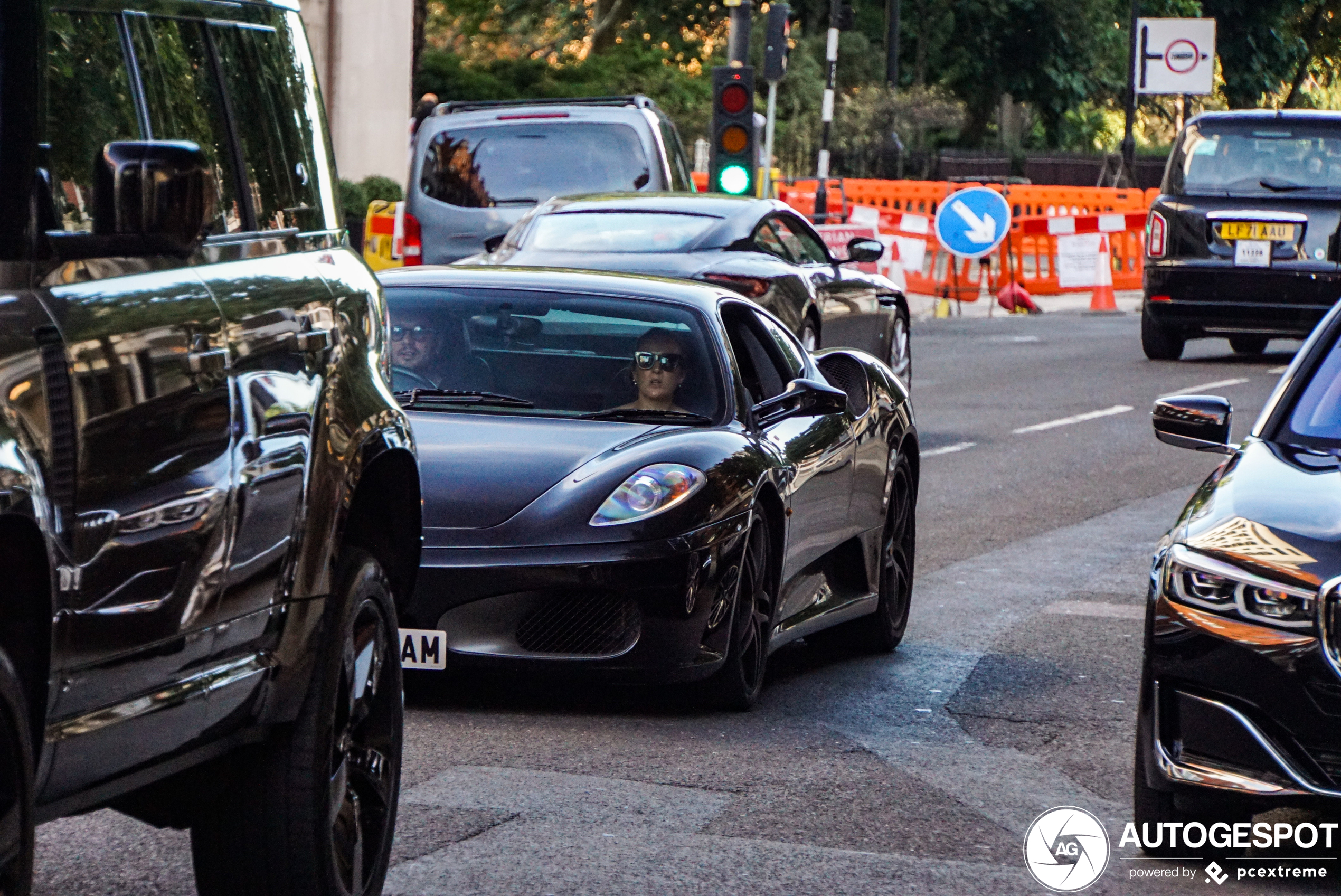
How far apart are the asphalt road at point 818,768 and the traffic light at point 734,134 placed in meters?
9.37

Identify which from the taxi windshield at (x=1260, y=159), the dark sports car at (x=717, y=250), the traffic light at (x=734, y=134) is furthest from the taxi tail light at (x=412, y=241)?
→ the taxi windshield at (x=1260, y=159)

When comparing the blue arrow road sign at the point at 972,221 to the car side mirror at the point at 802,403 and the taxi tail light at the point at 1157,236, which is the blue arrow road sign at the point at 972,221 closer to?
the taxi tail light at the point at 1157,236

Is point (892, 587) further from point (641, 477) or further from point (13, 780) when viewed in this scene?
point (13, 780)

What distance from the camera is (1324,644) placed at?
204 inches

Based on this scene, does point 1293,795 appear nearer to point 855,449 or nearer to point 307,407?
point 307,407

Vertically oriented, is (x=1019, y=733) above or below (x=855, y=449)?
below

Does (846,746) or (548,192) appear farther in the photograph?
(548,192)

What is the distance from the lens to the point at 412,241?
1941cm

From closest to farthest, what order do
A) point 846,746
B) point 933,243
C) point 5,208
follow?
point 5,208, point 846,746, point 933,243

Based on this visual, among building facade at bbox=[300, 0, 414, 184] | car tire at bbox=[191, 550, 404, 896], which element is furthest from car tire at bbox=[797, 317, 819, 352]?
building facade at bbox=[300, 0, 414, 184]

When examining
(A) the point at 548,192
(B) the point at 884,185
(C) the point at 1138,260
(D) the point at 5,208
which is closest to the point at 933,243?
(C) the point at 1138,260

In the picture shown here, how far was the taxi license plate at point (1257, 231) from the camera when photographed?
20828 mm

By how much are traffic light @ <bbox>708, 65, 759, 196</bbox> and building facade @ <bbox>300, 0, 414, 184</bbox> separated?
34.9ft

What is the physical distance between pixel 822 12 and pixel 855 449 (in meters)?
47.3
